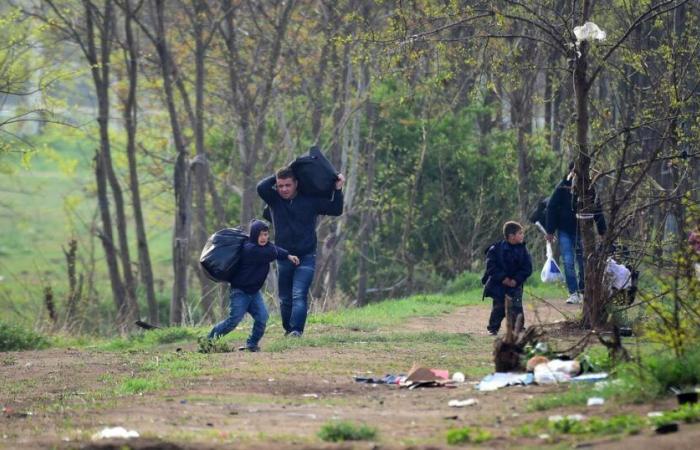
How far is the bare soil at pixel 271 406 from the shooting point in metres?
8.34

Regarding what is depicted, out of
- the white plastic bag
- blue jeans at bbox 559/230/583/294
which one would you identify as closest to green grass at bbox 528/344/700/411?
the white plastic bag

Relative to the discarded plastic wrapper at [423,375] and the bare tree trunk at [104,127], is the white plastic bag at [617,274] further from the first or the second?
the bare tree trunk at [104,127]

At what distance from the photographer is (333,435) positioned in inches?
328

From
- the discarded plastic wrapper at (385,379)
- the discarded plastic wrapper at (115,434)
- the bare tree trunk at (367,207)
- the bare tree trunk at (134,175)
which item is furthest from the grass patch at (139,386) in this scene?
the bare tree trunk at (367,207)

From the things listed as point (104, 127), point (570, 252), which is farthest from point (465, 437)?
point (104, 127)

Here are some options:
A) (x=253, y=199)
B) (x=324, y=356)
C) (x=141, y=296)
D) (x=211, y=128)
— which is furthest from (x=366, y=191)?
(x=324, y=356)

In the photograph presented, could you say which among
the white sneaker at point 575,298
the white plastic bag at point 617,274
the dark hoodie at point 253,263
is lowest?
the white sneaker at point 575,298

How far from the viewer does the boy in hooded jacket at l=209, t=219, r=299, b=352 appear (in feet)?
45.0

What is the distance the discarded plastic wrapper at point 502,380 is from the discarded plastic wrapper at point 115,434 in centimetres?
281

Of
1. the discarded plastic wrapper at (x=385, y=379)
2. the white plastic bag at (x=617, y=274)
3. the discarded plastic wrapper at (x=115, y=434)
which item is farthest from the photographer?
the white plastic bag at (x=617, y=274)

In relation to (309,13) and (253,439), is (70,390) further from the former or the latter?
(309,13)

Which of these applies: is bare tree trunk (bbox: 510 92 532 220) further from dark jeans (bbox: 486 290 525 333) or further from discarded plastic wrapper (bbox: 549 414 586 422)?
discarded plastic wrapper (bbox: 549 414 586 422)

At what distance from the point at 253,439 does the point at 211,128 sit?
26.5 meters

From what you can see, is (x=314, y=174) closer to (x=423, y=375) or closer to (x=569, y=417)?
(x=423, y=375)
